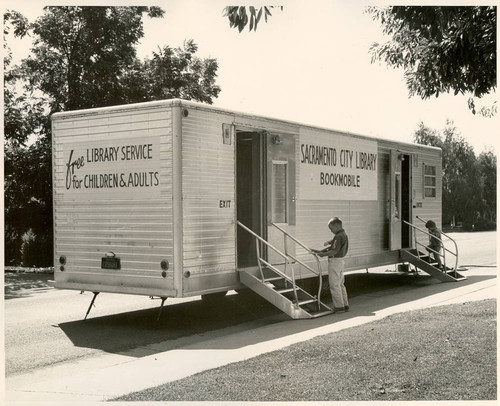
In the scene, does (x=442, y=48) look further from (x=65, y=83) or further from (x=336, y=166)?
(x=65, y=83)

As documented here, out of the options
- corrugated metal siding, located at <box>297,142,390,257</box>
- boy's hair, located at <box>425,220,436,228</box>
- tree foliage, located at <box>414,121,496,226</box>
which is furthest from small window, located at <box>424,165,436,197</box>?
corrugated metal siding, located at <box>297,142,390,257</box>

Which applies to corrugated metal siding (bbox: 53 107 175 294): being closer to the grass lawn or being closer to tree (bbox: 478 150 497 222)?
the grass lawn

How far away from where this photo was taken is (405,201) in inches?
653

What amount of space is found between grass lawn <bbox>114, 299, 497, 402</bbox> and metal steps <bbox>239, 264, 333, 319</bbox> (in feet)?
6.28

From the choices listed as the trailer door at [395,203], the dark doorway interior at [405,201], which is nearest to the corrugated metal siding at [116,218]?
the trailer door at [395,203]

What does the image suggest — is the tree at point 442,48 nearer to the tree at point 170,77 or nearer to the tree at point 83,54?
the tree at point 83,54

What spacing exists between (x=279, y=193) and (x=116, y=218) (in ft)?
9.52

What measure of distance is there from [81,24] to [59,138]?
5.63m

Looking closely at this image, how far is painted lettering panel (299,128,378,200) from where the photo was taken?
503 inches

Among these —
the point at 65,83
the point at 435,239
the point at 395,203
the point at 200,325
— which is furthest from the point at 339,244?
the point at 65,83

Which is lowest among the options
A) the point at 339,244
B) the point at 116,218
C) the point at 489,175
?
the point at 339,244

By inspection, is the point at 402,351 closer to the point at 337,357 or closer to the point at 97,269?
the point at 337,357

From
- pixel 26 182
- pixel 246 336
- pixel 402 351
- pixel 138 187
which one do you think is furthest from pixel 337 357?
pixel 26 182

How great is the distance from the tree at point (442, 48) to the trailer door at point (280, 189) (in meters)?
2.15
